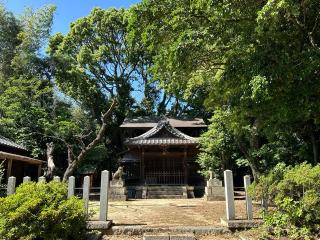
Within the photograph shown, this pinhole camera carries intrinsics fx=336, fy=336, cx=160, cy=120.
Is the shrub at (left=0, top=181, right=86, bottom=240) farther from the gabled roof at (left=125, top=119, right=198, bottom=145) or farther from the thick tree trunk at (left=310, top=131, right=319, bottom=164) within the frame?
the gabled roof at (left=125, top=119, right=198, bottom=145)

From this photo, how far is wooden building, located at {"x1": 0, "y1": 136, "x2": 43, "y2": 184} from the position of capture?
2111 cm

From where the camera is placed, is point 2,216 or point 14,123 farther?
point 14,123

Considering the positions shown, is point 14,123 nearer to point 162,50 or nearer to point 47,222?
point 162,50

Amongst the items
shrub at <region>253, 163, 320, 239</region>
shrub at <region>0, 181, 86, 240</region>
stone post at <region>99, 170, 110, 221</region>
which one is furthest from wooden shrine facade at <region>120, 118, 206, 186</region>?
shrub at <region>0, 181, 86, 240</region>

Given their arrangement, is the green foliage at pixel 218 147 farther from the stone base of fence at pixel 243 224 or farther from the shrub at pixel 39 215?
the shrub at pixel 39 215

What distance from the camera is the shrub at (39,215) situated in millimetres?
6406

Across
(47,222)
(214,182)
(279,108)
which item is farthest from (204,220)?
(214,182)

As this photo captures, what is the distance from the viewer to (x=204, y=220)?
1012 cm

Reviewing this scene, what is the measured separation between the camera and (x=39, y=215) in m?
6.57

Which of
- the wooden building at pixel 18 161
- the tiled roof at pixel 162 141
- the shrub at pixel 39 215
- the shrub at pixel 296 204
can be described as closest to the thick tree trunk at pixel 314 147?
the shrub at pixel 296 204

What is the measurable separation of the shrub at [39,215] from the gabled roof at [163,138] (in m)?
17.8

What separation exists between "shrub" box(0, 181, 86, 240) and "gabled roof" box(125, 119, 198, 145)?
17763 millimetres

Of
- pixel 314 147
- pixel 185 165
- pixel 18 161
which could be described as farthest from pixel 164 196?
pixel 314 147

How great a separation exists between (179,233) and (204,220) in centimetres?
217
